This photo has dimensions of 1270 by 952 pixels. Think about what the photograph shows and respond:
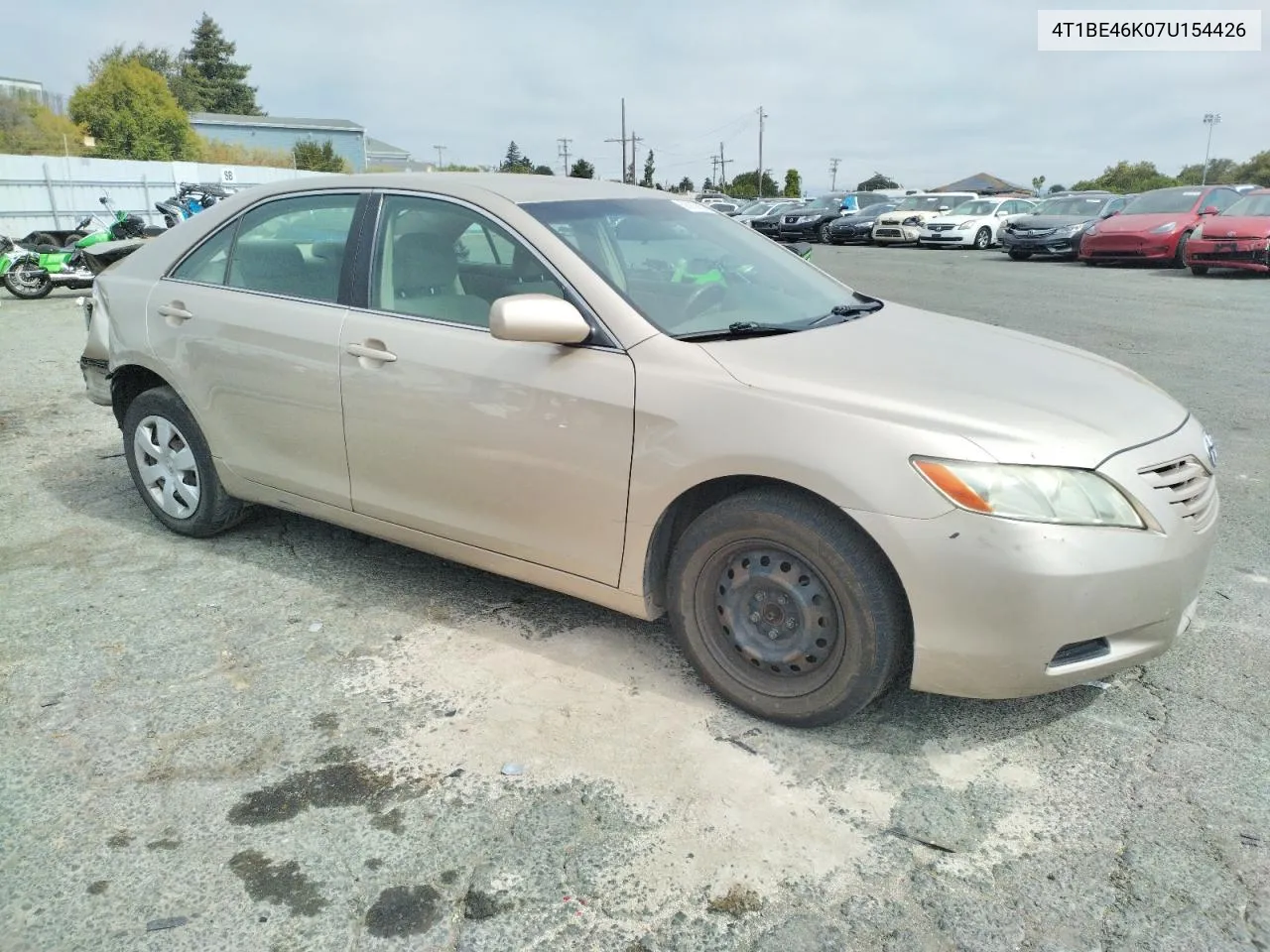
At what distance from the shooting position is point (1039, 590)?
2.55m

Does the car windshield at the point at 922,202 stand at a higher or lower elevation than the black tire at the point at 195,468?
higher

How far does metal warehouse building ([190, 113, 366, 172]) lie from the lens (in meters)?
73.4

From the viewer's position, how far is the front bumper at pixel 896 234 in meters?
26.9

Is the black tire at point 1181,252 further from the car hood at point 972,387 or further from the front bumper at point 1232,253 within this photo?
the car hood at point 972,387

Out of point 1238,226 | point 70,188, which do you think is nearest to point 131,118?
point 70,188

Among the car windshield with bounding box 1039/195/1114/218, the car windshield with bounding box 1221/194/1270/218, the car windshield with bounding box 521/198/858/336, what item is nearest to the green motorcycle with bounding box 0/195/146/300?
the car windshield with bounding box 521/198/858/336

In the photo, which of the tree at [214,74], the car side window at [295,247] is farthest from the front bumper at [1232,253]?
the tree at [214,74]

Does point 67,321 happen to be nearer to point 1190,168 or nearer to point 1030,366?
point 1030,366

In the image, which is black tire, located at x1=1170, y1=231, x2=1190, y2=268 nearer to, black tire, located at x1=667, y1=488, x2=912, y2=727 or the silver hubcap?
black tire, located at x1=667, y1=488, x2=912, y2=727

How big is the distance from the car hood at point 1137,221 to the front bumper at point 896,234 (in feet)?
28.4

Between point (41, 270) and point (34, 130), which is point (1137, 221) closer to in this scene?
point (41, 270)

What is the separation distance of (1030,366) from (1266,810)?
1.44 metres

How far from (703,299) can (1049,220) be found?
2002 centimetres

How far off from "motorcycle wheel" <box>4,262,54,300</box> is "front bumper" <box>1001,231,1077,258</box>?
18.3 m
